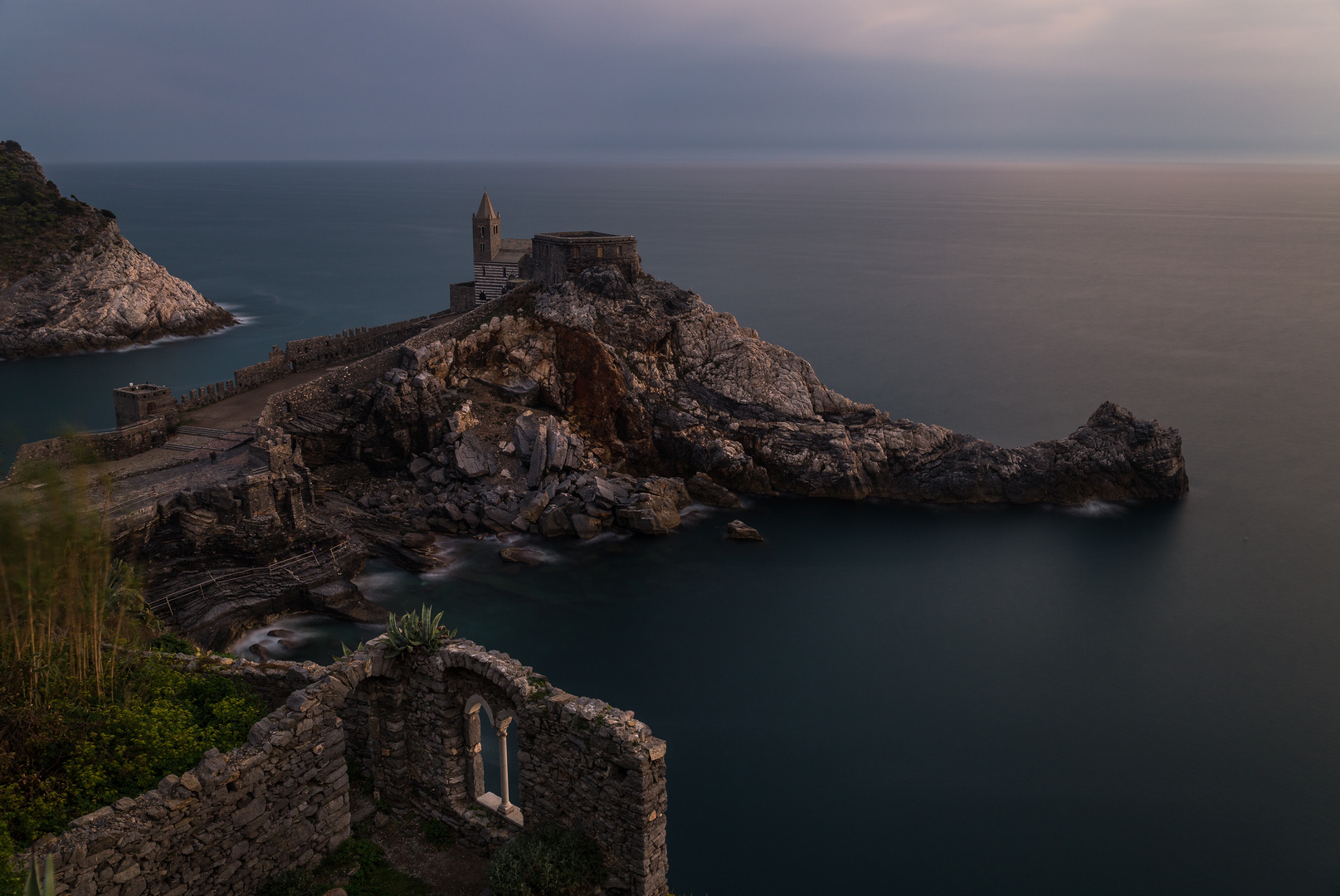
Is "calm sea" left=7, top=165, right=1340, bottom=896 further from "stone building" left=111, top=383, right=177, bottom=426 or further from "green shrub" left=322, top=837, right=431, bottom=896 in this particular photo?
"green shrub" left=322, top=837, right=431, bottom=896

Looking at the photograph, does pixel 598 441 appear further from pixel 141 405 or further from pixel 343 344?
pixel 141 405

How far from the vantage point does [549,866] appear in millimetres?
11844

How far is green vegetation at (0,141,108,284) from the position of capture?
62.1m

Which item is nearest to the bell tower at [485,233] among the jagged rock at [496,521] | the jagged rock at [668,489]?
the jagged rock at [668,489]

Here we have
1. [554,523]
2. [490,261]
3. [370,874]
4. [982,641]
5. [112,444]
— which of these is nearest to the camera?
[370,874]

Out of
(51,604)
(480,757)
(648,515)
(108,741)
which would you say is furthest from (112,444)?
(480,757)

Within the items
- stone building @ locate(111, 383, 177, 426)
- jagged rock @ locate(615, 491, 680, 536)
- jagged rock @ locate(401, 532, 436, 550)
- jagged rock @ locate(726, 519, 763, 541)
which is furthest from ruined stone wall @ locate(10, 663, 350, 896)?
stone building @ locate(111, 383, 177, 426)

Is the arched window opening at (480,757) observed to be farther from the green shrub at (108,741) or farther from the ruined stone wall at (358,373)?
the ruined stone wall at (358,373)

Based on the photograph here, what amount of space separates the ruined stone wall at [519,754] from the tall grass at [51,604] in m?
3.58

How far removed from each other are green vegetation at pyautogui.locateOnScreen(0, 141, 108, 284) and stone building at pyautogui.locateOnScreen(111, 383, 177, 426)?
38.3m

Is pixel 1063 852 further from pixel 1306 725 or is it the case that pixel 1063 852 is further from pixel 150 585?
pixel 150 585

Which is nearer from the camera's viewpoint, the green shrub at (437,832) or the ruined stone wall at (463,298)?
the green shrub at (437,832)

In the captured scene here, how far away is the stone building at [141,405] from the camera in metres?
33.0

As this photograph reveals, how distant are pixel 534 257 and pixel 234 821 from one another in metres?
38.8
